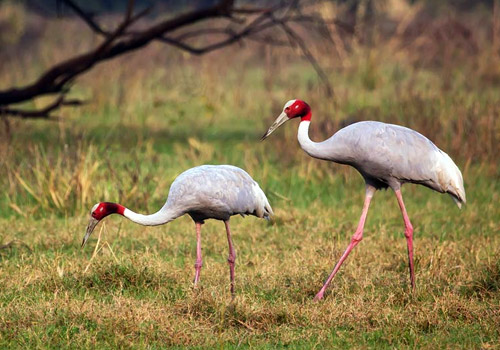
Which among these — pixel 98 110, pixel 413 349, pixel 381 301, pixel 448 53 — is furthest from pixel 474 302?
pixel 448 53

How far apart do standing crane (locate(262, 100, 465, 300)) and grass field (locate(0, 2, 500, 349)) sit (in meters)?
0.44

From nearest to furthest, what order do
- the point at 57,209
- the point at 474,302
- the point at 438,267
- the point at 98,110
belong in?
the point at 474,302, the point at 438,267, the point at 57,209, the point at 98,110

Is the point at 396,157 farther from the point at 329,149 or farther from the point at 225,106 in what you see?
the point at 225,106

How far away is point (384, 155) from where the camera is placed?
18.4ft

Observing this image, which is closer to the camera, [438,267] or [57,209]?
[438,267]

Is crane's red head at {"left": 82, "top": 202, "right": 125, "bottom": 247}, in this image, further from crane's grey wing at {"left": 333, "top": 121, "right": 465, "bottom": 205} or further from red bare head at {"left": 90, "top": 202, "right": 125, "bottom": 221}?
crane's grey wing at {"left": 333, "top": 121, "right": 465, "bottom": 205}

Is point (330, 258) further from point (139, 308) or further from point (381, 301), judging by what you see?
point (139, 308)

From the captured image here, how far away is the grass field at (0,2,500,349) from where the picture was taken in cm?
481

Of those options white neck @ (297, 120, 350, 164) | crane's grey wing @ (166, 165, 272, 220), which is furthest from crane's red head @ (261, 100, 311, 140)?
crane's grey wing @ (166, 165, 272, 220)

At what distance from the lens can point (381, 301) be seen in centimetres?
533

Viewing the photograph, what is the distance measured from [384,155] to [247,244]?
1707 mm

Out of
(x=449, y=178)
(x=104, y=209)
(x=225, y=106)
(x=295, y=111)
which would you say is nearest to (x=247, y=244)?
(x=295, y=111)

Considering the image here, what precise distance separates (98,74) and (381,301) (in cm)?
906

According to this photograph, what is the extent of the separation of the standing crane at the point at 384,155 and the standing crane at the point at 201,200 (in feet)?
1.46
